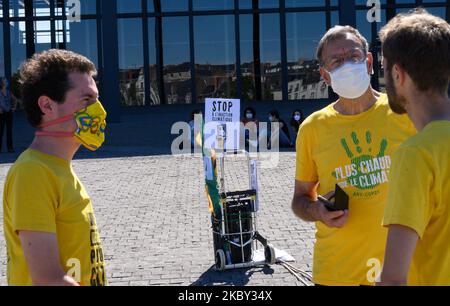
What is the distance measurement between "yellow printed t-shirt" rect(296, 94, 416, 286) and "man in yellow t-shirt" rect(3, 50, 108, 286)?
1.20 m

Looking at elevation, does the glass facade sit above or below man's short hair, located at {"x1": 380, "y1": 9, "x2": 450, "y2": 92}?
above

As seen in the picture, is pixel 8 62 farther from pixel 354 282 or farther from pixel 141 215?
pixel 354 282

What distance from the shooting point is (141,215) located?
9.69 meters

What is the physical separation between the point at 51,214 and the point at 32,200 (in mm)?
88

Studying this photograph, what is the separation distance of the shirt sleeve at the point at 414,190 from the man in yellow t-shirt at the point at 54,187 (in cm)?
112

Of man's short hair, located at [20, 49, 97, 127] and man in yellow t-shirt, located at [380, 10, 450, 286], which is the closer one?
man in yellow t-shirt, located at [380, 10, 450, 286]

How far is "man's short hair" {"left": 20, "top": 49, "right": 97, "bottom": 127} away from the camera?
2.45 meters

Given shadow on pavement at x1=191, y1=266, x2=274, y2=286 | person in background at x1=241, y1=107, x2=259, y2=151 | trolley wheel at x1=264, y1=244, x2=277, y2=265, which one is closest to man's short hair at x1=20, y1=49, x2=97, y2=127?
shadow on pavement at x1=191, y1=266, x2=274, y2=286

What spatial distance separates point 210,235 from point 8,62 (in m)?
21.7

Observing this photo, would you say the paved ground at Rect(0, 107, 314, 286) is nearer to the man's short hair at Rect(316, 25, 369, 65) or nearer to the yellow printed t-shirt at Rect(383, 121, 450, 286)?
the man's short hair at Rect(316, 25, 369, 65)

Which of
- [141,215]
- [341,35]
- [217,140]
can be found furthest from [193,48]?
[341,35]

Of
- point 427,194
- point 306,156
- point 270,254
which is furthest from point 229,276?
point 427,194

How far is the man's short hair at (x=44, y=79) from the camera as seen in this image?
2445mm

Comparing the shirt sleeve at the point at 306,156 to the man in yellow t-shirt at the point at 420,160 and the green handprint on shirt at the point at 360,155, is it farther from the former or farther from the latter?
the man in yellow t-shirt at the point at 420,160
